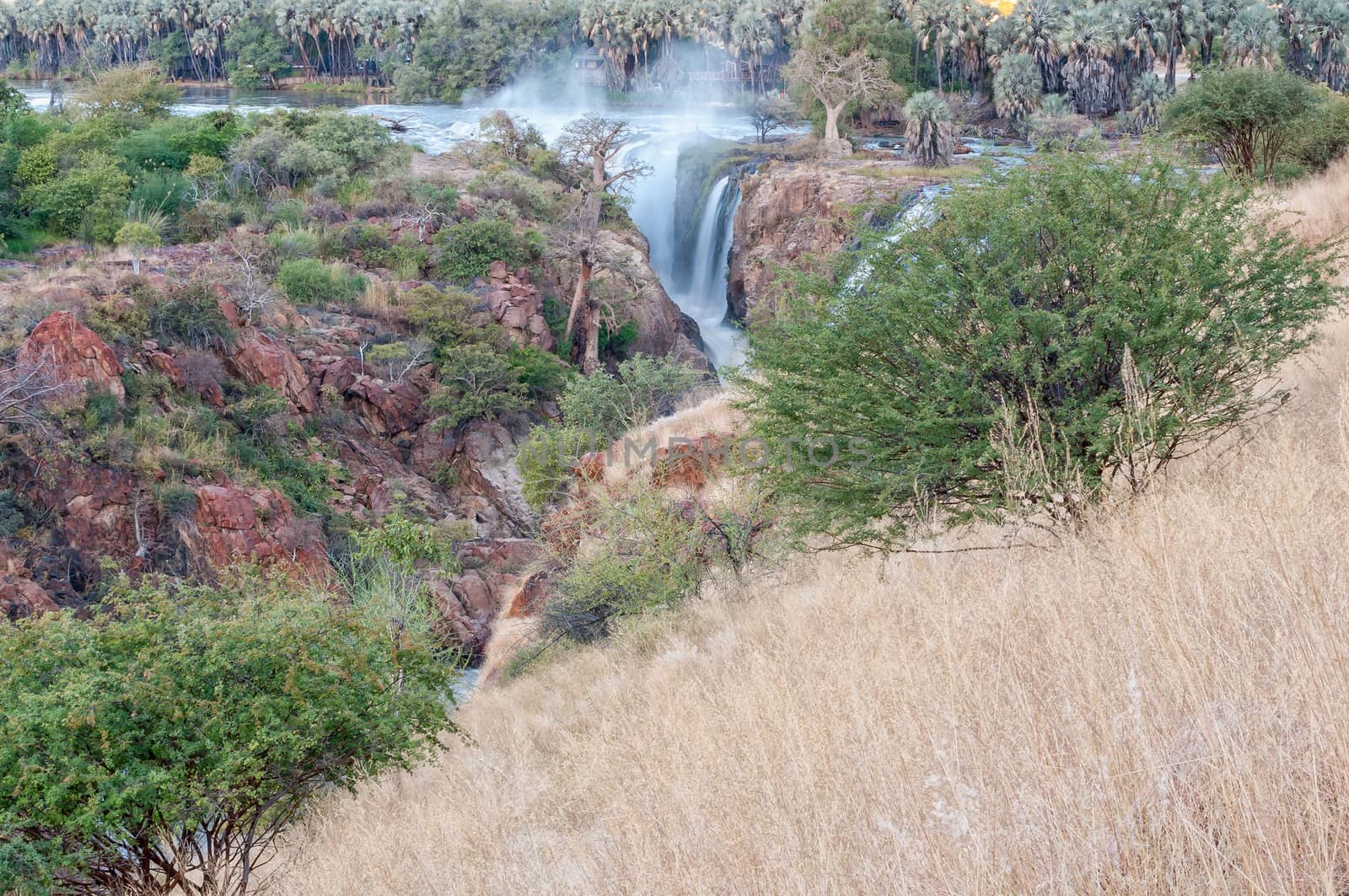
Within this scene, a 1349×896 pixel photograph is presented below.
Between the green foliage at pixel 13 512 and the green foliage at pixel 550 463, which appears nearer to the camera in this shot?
the green foliage at pixel 13 512

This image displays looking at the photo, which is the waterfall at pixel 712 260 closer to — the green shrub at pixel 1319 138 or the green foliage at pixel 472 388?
the green foliage at pixel 472 388

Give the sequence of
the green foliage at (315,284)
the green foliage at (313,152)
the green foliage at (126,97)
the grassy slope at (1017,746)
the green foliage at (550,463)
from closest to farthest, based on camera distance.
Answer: the grassy slope at (1017,746) < the green foliage at (550,463) < the green foliage at (315,284) < the green foliage at (313,152) < the green foliage at (126,97)

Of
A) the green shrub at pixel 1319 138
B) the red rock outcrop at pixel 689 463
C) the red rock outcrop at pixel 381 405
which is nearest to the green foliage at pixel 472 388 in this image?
the red rock outcrop at pixel 381 405

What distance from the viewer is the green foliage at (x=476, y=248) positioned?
2847 centimetres

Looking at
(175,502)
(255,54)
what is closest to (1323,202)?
(175,502)

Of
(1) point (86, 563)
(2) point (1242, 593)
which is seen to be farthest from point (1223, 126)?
(1) point (86, 563)

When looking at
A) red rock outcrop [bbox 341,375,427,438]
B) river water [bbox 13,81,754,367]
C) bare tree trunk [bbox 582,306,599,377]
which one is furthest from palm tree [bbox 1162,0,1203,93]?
red rock outcrop [bbox 341,375,427,438]

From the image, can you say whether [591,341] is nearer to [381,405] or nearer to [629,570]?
[381,405]

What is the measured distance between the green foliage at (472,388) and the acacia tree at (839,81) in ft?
69.6

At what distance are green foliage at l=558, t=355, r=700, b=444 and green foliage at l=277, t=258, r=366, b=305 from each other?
278 inches

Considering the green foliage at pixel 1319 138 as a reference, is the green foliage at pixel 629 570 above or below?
below

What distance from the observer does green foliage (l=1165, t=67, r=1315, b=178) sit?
20.9 meters

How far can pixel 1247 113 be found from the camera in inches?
824

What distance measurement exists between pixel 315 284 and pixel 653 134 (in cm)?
2526
